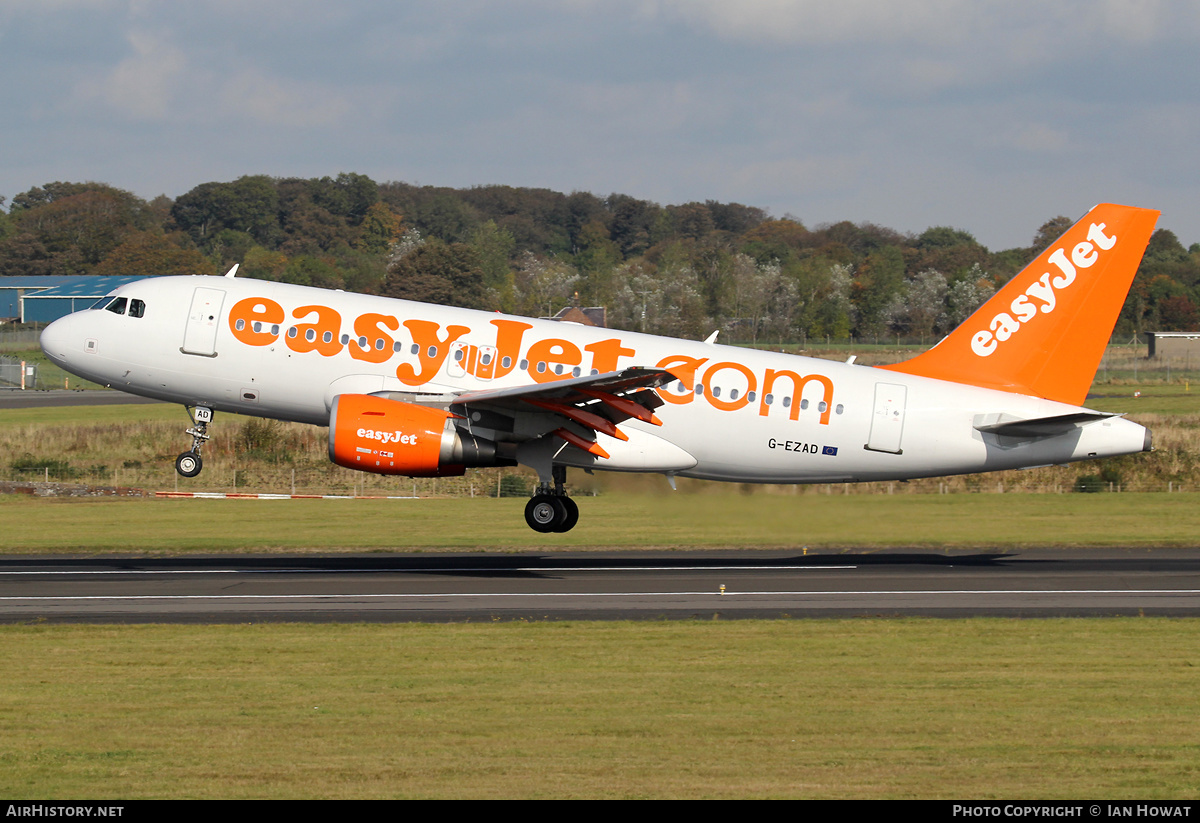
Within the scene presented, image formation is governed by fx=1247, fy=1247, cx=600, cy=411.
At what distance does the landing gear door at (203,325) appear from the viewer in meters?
30.0

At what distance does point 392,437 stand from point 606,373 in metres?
5.18

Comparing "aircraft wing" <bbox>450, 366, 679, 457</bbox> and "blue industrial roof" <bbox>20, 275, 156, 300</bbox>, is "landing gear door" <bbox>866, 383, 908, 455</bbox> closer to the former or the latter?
"aircraft wing" <bbox>450, 366, 679, 457</bbox>

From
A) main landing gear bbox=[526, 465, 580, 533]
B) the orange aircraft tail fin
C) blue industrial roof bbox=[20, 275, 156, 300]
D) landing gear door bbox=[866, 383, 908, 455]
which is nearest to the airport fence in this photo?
blue industrial roof bbox=[20, 275, 156, 300]

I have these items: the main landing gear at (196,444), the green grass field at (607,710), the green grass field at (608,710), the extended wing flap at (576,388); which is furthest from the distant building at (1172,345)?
the main landing gear at (196,444)

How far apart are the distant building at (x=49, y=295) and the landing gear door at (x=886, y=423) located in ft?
190

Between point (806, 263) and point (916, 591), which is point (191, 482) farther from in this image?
point (806, 263)

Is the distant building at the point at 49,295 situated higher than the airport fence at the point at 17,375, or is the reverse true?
the distant building at the point at 49,295

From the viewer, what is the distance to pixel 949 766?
49.4 feet

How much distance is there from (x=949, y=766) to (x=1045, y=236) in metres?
188

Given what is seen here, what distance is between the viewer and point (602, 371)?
98.4 feet

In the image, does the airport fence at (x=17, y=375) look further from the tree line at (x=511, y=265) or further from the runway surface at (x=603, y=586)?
the runway surface at (x=603, y=586)

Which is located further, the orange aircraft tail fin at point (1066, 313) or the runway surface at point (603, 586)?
the orange aircraft tail fin at point (1066, 313)

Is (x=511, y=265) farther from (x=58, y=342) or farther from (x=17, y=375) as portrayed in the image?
(x=58, y=342)

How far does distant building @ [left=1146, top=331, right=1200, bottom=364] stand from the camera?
4045 inches
